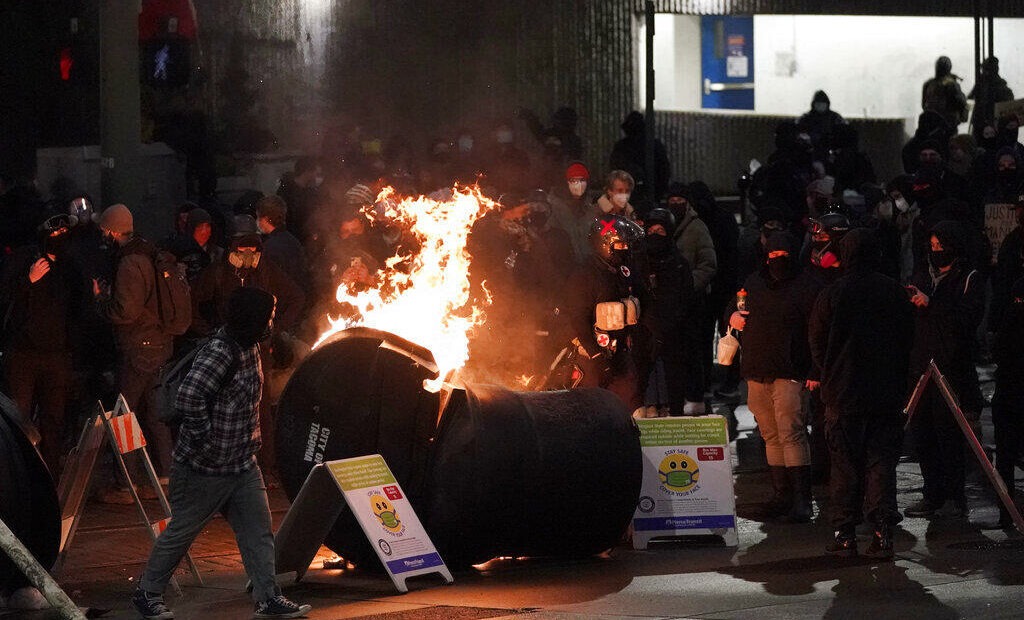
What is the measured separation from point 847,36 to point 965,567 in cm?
1600

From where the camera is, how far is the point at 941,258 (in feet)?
40.2

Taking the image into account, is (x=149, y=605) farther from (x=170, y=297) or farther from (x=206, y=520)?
(x=170, y=297)

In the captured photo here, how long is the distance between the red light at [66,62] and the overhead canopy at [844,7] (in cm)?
741

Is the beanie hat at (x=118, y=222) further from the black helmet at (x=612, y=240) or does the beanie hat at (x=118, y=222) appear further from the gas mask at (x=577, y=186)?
the gas mask at (x=577, y=186)

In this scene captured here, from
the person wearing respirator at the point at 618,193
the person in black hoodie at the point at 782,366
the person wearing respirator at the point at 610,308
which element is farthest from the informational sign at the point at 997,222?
the person wearing respirator at the point at 610,308

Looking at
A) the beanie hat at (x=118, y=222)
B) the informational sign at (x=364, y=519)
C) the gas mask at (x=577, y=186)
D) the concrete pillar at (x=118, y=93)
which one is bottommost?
the informational sign at (x=364, y=519)

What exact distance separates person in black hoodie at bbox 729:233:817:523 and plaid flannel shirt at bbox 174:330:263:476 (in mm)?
4079

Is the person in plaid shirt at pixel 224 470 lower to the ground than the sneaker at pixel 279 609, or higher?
higher

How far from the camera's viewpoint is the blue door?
957 inches

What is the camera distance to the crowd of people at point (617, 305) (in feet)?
35.9

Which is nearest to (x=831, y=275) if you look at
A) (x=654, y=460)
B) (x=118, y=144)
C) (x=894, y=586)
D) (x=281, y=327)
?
(x=654, y=460)

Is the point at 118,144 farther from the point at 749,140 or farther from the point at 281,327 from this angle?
the point at 749,140

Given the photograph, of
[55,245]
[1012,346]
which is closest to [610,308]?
[1012,346]

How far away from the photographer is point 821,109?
23125mm
